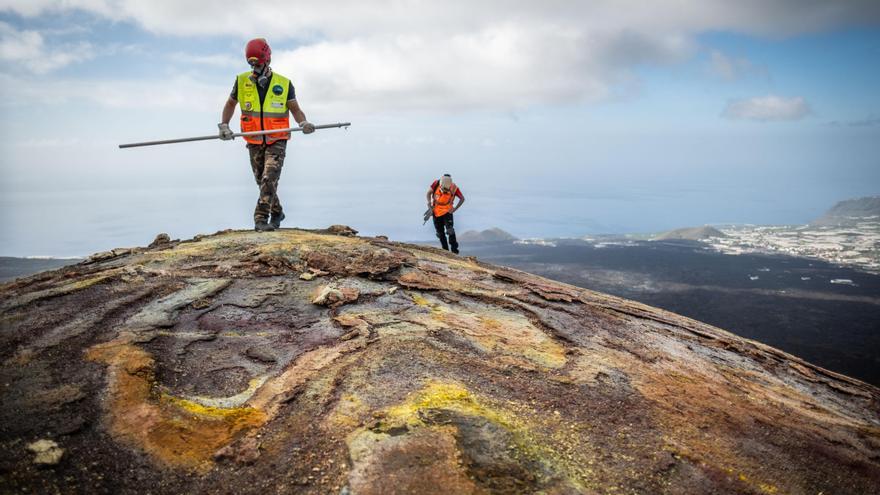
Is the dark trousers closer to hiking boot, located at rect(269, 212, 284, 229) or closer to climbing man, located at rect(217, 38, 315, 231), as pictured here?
hiking boot, located at rect(269, 212, 284, 229)

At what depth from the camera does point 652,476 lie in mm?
3369

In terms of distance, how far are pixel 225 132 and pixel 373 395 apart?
6446 millimetres

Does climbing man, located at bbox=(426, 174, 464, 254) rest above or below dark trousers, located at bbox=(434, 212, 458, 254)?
above

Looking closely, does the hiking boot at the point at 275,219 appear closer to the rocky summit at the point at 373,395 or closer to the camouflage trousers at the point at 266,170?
the camouflage trousers at the point at 266,170

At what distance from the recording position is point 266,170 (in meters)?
8.41

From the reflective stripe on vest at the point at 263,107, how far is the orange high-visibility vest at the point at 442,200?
523 centimetres

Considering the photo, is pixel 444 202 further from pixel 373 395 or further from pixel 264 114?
pixel 373 395

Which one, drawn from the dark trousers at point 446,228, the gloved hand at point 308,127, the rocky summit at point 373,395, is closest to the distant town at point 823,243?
the dark trousers at point 446,228

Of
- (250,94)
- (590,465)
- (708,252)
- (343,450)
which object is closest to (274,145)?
(250,94)

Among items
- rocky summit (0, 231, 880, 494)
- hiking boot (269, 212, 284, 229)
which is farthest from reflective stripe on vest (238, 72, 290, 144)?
rocky summit (0, 231, 880, 494)

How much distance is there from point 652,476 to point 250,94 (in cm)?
835

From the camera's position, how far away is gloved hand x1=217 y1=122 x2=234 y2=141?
8180 mm

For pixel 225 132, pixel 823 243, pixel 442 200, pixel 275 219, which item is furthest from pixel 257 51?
pixel 823 243

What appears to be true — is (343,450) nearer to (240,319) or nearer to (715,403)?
(240,319)
